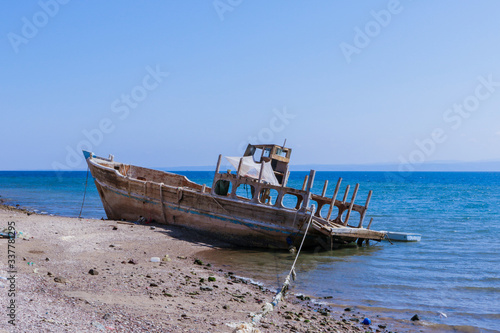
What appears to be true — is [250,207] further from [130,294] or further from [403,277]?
[130,294]

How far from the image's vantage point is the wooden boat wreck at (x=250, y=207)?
1549 cm

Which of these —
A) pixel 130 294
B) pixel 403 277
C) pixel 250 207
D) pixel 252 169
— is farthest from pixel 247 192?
pixel 130 294

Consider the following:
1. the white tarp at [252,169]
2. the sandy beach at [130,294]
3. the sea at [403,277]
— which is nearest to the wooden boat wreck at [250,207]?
the white tarp at [252,169]

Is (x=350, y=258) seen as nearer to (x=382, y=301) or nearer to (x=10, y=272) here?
(x=382, y=301)

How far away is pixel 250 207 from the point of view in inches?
623

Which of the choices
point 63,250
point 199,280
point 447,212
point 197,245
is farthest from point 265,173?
point 447,212

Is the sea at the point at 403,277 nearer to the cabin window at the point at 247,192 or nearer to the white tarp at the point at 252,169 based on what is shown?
the cabin window at the point at 247,192

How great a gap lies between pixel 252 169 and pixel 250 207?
1595 millimetres

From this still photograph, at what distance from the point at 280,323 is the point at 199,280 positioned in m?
3.11

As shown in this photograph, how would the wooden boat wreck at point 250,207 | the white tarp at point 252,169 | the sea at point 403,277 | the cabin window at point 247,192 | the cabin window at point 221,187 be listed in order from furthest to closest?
the cabin window at point 247,192 < the cabin window at point 221,187 < the white tarp at point 252,169 < the wooden boat wreck at point 250,207 < the sea at point 403,277

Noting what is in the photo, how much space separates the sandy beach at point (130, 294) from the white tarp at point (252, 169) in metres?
3.68

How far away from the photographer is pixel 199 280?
10.7 m

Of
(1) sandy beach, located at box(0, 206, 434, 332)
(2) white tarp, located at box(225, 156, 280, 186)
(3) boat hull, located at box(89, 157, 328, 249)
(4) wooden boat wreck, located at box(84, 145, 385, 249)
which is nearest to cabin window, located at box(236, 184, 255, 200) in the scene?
(4) wooden boat wreck, located at box(84, 145, 385, 249)

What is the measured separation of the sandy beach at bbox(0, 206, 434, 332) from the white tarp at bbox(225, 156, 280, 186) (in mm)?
3676
